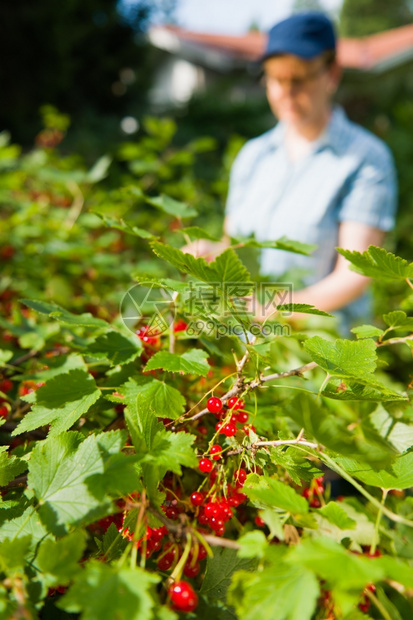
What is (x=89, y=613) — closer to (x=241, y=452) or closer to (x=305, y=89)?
(x=241, y=452)

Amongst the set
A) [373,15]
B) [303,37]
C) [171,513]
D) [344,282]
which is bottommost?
A: [344,282]

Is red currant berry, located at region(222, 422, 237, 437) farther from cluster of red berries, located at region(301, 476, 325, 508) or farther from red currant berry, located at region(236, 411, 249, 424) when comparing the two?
cluster of red berries, located at region(301, 476, 325, 508)

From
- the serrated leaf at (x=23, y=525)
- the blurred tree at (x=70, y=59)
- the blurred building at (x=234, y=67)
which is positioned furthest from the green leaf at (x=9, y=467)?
the blurred building at (x=234, y=67)

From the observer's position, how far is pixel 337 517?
50 centimetres

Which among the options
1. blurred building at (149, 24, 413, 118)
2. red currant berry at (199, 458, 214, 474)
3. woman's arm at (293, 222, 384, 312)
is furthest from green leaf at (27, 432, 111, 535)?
blurred building at (149, 24, 413, 118)

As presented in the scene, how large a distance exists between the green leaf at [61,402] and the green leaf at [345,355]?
0.31 m

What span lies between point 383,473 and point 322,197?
4.38ft

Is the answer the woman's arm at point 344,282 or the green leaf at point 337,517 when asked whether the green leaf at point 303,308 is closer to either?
the green leaf at point 337,517

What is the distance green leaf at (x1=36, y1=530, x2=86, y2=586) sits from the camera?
1.38 feet

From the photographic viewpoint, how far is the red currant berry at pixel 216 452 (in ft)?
1.84

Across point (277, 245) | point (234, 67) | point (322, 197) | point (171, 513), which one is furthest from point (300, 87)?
point (234, 67)

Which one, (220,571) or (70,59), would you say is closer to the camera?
(220,571)

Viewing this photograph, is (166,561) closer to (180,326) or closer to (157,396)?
(157,396)

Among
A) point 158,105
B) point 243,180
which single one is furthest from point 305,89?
point 158,105
